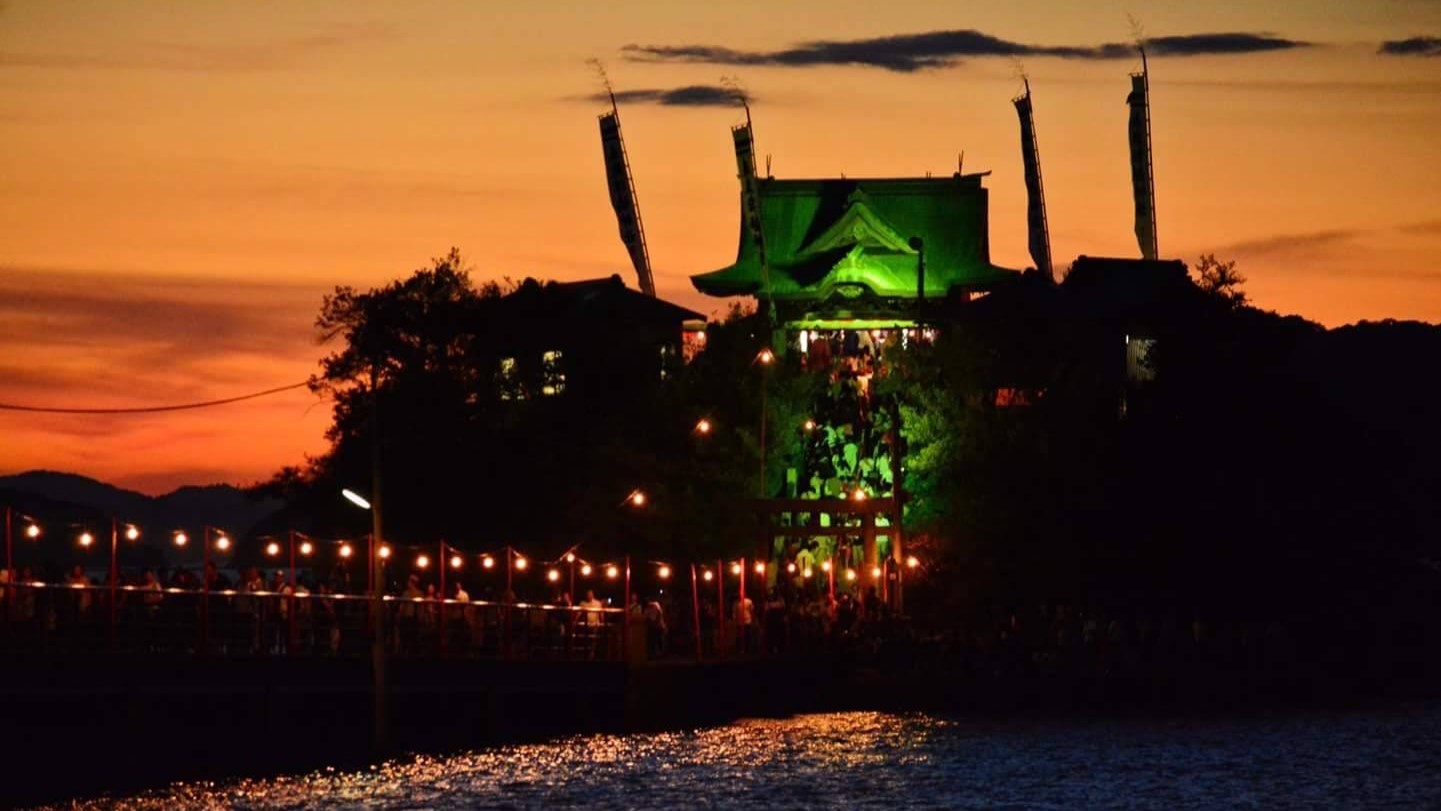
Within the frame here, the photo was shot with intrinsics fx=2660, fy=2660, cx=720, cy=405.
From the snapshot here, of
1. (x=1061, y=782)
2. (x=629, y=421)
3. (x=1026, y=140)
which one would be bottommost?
(x=1061, y=782)

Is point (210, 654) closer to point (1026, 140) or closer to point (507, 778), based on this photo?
point (507, 778)

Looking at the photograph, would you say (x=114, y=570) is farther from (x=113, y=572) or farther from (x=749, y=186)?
(x=749, y=186)

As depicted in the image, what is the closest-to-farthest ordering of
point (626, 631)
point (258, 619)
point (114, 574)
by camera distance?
point (114, 574)
point (258, 619)
point (626, 631)

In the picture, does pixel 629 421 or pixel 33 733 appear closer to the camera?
pixel 33 733

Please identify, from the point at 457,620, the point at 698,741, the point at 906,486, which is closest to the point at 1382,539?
the point at 906,486

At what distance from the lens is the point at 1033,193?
319 ft

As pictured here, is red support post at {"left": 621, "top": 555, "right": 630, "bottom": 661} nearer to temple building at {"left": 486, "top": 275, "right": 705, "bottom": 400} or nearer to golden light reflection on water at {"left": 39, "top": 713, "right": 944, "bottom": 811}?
golden light reflection on water at {"left": 39, "top": 713, "right": 944, "bottom": 811}

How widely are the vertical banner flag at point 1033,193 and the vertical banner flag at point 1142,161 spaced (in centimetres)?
397

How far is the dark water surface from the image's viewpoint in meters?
51.2

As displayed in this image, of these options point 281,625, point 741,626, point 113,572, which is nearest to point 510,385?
point 741,626

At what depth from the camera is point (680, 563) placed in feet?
264

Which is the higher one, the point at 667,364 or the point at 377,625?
the point at 667,364

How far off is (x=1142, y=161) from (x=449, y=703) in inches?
1586

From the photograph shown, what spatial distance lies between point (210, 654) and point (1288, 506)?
39.5 meters
